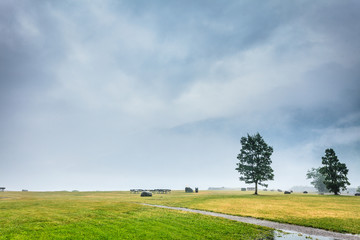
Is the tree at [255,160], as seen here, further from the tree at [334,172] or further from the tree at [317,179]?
the tree at [317,179]

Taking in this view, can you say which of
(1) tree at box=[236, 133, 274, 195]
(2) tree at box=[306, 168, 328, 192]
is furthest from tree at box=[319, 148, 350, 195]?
(2) tree at box=[306, 168, 328, 192]

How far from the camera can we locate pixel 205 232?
17297 millimetres

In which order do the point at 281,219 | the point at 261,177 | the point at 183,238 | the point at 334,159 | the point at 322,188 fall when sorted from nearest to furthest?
1. the point at 183,238
2. the point at 281,219
3. the point at 261,177
4. the point at 334,159
5. the point at 322,188

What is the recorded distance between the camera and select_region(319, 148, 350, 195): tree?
230 ft

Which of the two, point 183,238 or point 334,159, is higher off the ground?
point 334,159

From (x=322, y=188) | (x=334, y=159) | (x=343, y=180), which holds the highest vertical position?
(x=334, y=159)

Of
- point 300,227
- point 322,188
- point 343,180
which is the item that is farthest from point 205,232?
point 322,188

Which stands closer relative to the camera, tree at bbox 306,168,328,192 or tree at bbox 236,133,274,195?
tree at bbox 236,133,274,195

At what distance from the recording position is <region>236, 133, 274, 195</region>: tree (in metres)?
67.1

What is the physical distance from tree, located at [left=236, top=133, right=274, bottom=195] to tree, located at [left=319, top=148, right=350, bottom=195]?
2234 cm

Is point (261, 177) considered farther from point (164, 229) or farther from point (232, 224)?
point (164, 229)

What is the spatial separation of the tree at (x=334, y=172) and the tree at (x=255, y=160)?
22.3m

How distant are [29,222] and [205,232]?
1572 cm

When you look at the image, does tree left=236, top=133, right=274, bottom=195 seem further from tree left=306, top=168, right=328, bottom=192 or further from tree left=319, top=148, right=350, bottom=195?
tree left=306, top=168, right=328, bottom=192
